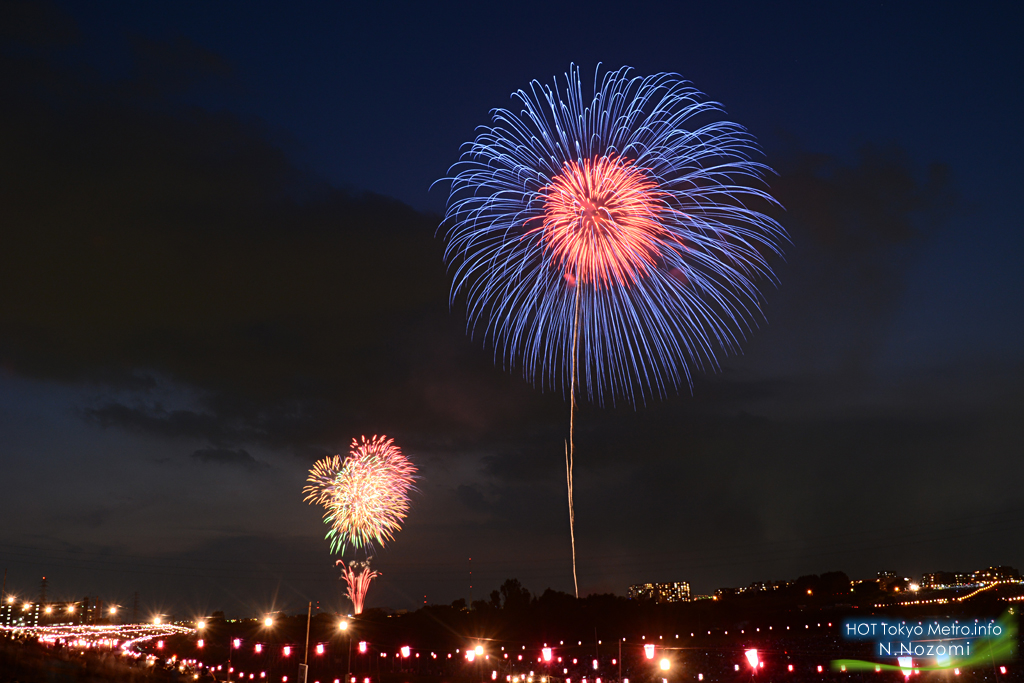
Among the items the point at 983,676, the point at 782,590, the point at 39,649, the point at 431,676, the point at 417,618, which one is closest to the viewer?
the point at 983,676

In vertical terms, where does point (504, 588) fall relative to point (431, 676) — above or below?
above

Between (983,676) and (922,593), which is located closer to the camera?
(983,676)

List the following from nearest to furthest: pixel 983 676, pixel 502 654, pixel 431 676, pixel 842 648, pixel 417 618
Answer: pixel 983 676 → pixel 842 648 → pixel 431 676 → pixel 502 654 → pixel 417 618

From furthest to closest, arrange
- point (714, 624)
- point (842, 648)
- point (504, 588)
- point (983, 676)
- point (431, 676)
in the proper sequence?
point (504, 588), point (714, 624), point (431, 676), point (842, 648), point (983, 676)

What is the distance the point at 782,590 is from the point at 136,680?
131 metres

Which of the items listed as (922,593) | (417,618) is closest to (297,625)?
(417,618)

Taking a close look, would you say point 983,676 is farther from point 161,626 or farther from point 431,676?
point 161,626

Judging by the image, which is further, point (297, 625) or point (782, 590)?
point (782, 590)

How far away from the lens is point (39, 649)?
49.3 meters

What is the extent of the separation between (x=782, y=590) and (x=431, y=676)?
10289 centimetres

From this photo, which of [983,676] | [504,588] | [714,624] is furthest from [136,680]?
[504,588]

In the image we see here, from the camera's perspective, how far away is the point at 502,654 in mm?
76875

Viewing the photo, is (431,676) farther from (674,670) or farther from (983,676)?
(983,676)

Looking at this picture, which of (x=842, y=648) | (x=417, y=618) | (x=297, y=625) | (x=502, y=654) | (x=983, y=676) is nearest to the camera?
(x=983, y=676)
